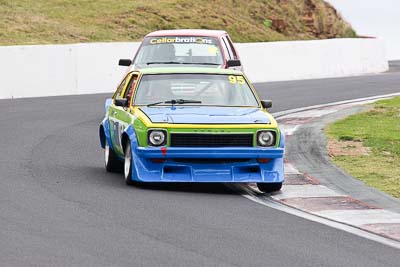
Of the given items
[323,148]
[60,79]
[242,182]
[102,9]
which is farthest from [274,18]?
[242,182]

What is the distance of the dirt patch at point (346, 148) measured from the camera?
57.2 feet

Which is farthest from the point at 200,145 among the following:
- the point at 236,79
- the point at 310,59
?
the point at 310,59

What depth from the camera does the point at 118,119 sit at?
14.4m

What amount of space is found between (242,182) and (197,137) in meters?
0.76

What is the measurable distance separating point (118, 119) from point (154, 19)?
31599 mm

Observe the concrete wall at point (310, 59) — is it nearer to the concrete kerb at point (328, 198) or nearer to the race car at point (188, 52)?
the race car at point (188, 52)

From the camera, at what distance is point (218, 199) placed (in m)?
12.9

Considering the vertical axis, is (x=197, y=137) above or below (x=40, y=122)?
above

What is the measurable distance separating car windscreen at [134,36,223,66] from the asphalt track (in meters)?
5.47

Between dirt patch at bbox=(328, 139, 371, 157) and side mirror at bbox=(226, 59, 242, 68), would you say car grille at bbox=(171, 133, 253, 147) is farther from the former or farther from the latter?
side mirror at bbox=(226, 59, 242, 68)

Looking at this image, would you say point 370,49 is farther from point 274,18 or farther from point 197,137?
point 197,137

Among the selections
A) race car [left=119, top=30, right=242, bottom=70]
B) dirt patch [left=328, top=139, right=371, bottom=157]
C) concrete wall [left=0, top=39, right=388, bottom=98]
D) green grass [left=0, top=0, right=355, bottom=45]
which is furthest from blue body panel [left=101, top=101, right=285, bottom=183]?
green grass [left=0, top=0, right=355, bottom=45]

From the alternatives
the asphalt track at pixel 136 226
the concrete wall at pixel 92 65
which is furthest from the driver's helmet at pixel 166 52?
the concrete wall at pixel 92 65

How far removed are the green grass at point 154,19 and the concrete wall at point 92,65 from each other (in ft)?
22.0
